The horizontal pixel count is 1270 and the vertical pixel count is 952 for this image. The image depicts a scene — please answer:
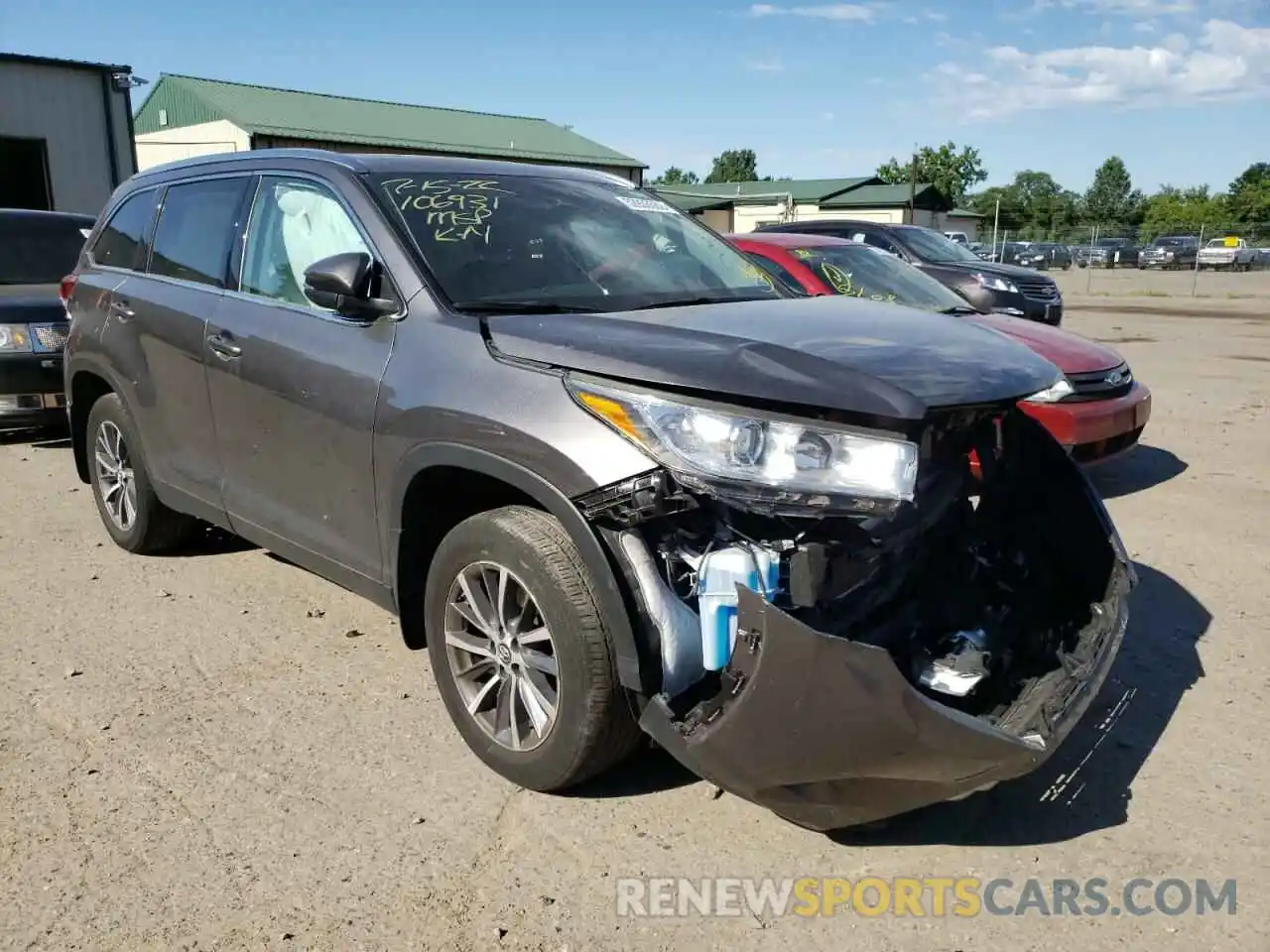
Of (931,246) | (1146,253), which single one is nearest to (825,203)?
(1146,253)

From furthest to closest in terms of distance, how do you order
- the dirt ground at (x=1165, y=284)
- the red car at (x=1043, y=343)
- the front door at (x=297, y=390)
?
the dirt ground at (x=1165, y=284) → the red car at (x=1043, y=343) → the front door at (x=297, y=390)

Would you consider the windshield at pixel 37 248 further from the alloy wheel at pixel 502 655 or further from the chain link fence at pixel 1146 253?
the chain link fence at pixel 1146 253

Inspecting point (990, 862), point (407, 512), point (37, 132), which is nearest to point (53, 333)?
point (407, 512)

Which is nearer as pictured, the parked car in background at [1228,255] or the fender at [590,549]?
the fender at [590,549]

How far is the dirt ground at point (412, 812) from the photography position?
8.48 feet

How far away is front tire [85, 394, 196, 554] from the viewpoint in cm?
503

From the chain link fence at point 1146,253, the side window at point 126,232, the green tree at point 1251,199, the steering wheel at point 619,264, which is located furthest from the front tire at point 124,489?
the green tree at point 1251,199

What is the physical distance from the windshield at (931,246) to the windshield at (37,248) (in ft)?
28.6

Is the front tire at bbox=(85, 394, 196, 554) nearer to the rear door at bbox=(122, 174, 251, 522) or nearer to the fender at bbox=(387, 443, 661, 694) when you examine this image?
the rear door at bbox=(122, 174, 251, 522)

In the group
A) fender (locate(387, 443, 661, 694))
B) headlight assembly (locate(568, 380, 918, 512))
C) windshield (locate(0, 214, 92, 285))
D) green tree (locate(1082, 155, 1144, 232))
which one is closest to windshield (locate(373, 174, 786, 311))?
fender (locate(387, 443, 661, 694))

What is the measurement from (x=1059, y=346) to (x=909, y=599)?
408 centimetres

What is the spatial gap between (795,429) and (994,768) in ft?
3.12

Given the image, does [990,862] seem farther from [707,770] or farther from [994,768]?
[707,770]

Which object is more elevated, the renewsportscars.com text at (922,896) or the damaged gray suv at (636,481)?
the damaged gray suv at (636,481)
